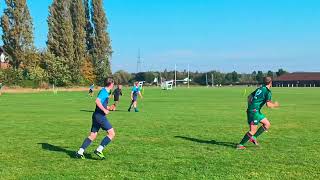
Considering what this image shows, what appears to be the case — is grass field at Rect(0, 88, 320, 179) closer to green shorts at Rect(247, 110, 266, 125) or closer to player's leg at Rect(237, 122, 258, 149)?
player's leg at Rect(237, 122, 258, 149)

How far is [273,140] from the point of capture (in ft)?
44.3

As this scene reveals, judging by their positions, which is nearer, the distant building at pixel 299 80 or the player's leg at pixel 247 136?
the player's leg at pixel 247 136

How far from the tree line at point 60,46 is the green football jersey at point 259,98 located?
56551mm

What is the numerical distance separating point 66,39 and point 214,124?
66375 millimetres

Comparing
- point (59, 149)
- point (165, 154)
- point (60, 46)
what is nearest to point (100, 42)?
point (60, 46)

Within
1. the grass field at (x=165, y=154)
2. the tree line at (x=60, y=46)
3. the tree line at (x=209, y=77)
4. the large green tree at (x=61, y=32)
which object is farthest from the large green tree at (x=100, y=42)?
the grass field at (x=165, y=154)

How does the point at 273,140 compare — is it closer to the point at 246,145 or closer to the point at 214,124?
the point at 246,145

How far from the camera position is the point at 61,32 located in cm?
8162

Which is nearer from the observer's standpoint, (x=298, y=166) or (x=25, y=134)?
(x=298, y=166)

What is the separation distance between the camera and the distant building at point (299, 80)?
173 m

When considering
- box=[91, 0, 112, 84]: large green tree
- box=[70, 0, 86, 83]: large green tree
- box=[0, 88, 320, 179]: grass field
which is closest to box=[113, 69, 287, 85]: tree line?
box=[91, 0, 112, 84]: large green tree

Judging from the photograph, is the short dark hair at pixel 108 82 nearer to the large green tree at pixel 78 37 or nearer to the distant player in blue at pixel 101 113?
the distant player in blue at pixel 101 113

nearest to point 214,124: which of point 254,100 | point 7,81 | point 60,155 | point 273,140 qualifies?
point 273,140

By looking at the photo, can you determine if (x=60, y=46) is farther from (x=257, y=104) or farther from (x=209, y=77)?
(x=209, y=77)
